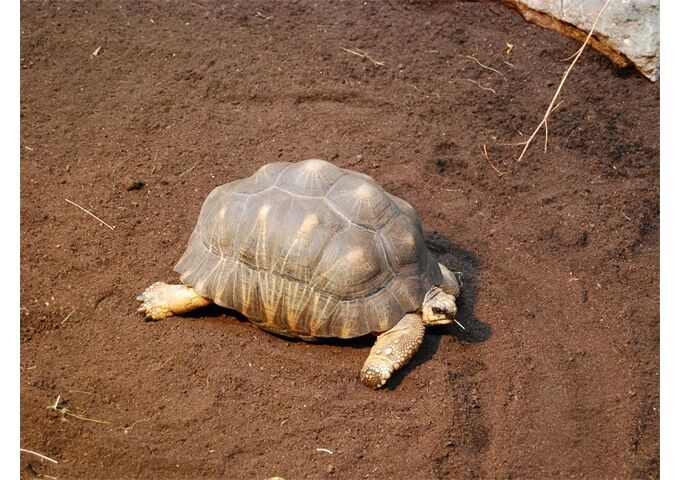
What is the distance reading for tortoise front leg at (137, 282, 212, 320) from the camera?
4062 millimetres

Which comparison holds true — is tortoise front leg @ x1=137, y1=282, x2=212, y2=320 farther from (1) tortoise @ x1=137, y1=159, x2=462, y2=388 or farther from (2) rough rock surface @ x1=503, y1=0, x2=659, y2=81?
(2) rough rock surface @ x1=503, y1=0, x2=659, y2=81

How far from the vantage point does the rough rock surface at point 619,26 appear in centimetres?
590

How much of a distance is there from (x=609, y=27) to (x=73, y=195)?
4969 mm

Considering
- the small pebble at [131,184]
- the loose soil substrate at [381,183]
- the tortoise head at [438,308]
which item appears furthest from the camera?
the small pebble at [131,184]

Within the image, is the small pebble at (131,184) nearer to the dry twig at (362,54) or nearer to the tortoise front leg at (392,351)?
the tortoise front leg at (392,351)

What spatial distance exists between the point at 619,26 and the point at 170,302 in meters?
4.79

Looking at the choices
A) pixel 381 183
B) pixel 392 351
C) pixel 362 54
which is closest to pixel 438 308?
pixel 392 351

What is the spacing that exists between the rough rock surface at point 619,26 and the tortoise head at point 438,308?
3588 millimetres

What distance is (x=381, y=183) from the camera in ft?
16.4

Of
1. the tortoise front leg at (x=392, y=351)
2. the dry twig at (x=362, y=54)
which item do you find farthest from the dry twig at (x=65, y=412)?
the dry twig at (x=362, y=54)

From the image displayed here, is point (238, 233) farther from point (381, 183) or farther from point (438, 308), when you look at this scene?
point (381, 183)

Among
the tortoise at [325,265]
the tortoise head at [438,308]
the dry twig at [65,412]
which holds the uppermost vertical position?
the tortoise at [325,265]

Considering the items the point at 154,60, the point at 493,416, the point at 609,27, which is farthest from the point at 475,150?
the point at 154,60

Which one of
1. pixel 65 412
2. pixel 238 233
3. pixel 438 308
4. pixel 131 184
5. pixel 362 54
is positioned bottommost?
pixel 65 412
